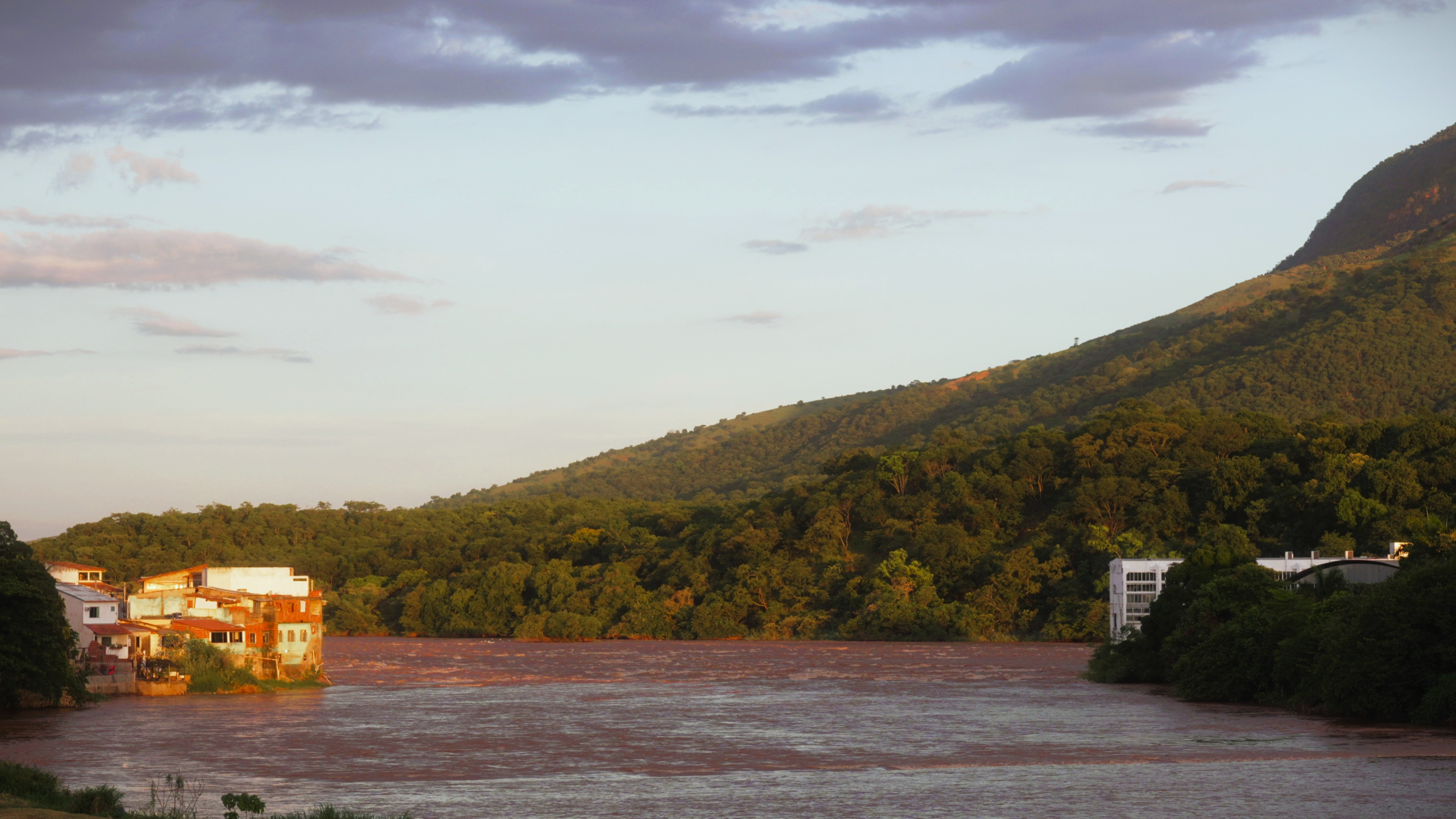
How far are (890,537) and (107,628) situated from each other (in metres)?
67.8

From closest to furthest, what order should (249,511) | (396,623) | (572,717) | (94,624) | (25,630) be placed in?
(25,630)
(572,717)
(94,624)
(396,623)
(249,511)

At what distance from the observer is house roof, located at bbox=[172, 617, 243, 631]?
192 ft

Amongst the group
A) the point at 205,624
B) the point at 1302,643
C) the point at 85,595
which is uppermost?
the point at 85,595

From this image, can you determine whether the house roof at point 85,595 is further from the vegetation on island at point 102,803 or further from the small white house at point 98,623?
the vegetation on island at point 102,803

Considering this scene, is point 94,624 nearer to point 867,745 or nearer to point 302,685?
point 302,685

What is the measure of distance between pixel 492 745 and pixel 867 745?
34.9 ft

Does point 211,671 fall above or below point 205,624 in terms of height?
below

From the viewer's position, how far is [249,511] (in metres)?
146

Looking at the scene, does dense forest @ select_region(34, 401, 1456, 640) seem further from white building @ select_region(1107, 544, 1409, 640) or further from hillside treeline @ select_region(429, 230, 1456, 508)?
hillside treeline @ select_region(429, 230, 1456, 508)

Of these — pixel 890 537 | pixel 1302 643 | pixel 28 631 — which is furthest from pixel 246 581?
pixel 890 537

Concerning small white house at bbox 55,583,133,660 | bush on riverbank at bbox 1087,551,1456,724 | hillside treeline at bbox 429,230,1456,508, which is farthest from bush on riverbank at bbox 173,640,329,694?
hillside treeline at bbox 429,230,1456,508

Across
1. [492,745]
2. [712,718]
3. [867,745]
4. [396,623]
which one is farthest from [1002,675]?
[396,623]

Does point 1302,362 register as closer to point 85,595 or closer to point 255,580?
point 255,580

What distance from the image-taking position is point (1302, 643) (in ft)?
156
